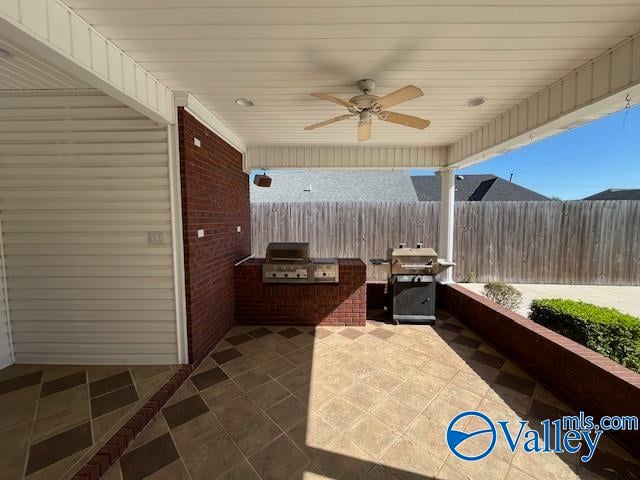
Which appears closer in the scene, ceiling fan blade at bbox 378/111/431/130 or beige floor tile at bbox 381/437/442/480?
beige floor tile at bbox 381/437/442/480

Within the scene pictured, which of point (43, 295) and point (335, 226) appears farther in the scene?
point (335, 226)

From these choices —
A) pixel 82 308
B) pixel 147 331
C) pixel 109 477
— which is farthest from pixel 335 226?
pixel 109 477

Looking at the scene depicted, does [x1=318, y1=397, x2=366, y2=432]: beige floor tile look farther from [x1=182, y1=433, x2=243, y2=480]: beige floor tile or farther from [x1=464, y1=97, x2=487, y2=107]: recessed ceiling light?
[x1=464, y1=97, x2=487, y2=107]: recessed ceiling light

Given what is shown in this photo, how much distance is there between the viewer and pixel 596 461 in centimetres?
160

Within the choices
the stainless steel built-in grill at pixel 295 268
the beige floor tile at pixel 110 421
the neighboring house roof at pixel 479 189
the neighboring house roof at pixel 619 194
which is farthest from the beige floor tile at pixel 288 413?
the neighboring house roof at pixel 619 194

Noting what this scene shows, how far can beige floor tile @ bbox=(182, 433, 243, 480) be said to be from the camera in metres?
1.55

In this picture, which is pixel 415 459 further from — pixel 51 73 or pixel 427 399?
pixel 51 73

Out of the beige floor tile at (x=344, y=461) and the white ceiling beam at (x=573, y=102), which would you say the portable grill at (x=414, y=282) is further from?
the beige floor tile at (x=344, y=461)

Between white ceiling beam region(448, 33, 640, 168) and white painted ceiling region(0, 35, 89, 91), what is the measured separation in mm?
4172

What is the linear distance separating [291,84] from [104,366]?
3413 millimetres

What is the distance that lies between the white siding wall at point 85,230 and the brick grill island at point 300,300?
3.96 feet

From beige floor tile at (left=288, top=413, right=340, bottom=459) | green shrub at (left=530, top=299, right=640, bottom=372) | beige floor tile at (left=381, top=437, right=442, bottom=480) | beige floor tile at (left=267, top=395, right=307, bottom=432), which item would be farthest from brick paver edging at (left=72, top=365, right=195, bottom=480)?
green shrub at (left=530, top=299, right=640, bottom=372)

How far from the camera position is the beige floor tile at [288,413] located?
1929 millimetres

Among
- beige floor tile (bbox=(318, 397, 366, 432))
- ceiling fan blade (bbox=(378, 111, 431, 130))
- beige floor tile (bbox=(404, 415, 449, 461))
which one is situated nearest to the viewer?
beige floor tile (bbox=(404, 415, 449, 461))
